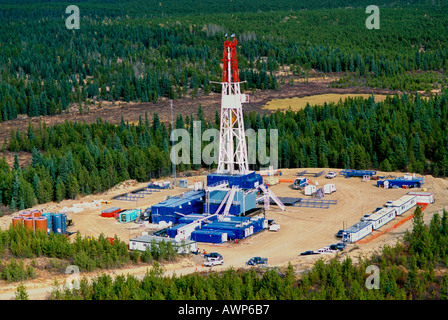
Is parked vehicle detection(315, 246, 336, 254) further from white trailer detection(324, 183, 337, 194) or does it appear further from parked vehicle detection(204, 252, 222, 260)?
white trailer detection(324, 183, 337, 194)

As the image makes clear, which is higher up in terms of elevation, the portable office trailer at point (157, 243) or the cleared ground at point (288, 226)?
the portable office trailer at point (157, 243)

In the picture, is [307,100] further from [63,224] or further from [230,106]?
[63,224]

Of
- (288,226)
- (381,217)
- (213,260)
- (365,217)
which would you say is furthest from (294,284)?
(365,217)

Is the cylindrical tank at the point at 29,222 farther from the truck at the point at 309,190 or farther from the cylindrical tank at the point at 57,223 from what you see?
the truck at the point at 309,190

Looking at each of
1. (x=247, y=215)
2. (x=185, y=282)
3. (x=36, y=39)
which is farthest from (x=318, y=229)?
(x=36, y=39)

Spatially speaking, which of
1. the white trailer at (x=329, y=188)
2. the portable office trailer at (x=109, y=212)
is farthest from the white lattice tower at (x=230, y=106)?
the portable office trailer at (x=109, y=212)

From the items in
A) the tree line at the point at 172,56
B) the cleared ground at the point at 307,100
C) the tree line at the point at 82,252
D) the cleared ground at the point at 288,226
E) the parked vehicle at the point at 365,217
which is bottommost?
the cleared ground at the point at 288,226
